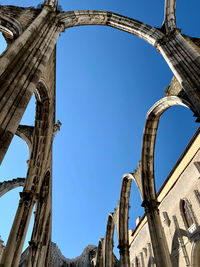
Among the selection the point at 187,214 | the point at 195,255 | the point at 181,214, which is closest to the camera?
the point at 195,255

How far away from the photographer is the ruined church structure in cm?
348

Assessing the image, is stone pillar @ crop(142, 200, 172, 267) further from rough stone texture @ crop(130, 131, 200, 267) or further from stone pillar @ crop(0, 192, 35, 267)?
stone pillar @ crop(0, 192, 35, 267)

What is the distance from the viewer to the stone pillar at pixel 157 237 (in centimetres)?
654

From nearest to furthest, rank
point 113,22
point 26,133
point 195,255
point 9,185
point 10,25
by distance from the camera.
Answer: point 10,25 → point 113,22 → point 195,255 → point 26,133 → point 9,185

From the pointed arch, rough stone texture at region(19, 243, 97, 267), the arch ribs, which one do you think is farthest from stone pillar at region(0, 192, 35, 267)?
rough stone texture at region(19, 243, 97, 267)

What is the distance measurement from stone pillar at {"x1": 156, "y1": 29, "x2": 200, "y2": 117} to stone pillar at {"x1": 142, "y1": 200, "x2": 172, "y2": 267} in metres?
5.33

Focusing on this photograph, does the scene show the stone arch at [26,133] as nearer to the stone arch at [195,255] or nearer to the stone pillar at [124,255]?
the stone pillar at [124,255]

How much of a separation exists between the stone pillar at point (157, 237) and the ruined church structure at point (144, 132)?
0.03 meters

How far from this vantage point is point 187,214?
9.94 metres

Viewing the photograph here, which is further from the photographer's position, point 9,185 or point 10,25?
point 9,185

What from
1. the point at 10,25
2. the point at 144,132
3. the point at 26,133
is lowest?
the point at 10,25

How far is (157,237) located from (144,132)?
187 inches

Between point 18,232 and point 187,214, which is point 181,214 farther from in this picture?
point 18,232

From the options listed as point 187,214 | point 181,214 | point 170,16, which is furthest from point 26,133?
point 187,214
